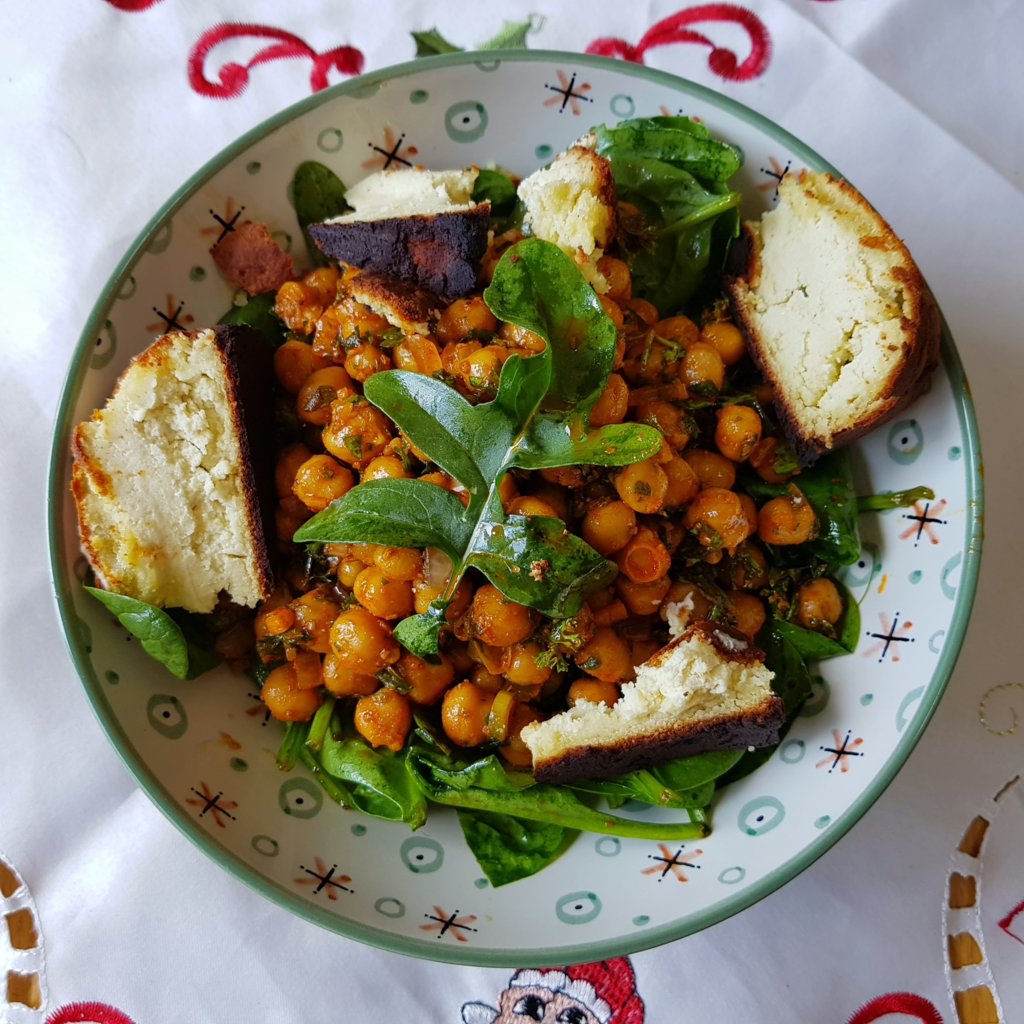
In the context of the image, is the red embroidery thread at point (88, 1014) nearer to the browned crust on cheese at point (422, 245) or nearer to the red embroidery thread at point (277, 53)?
the browned crust on cheese at point (422, 245)

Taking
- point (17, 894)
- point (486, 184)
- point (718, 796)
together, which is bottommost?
point (17, 894)

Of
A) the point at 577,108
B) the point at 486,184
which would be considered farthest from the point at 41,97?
the point at 577,108

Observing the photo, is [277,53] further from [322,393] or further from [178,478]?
[178,478]

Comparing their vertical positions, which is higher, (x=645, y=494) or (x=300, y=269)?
(x=300, y=269)

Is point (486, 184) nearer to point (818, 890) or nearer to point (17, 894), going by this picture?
point (818, 890)

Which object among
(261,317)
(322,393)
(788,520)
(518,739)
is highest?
(261,317)

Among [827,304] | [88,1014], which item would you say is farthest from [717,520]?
[88,1014]

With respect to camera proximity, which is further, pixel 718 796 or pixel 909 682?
pixel 718 796
